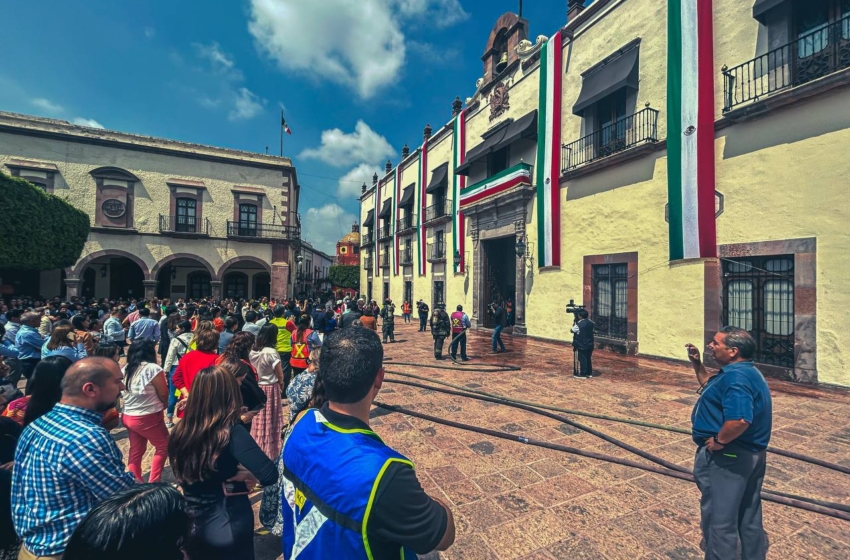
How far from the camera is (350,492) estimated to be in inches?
46.6

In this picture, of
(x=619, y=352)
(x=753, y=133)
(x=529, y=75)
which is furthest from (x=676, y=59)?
(x=619, y=352)

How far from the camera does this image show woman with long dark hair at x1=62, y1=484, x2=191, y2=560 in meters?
1.01

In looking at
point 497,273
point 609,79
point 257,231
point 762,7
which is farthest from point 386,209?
point 762,7

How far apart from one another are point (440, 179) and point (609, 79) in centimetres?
1042

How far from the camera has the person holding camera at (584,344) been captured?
26.7 feet

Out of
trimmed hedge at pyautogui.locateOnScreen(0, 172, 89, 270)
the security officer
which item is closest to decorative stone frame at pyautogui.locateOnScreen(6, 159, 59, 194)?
trimmed hedge at pyautogui.locateOnScreen(0, 172, 89, 270)

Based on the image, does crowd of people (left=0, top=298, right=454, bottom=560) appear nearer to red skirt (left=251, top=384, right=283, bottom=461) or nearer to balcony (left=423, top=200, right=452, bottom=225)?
red skirt (left=251, top=384, right=283, bottom=461)

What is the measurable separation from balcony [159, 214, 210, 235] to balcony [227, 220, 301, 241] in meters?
1.45

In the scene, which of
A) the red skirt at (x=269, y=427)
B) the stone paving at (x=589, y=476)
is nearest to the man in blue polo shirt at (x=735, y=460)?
the stone paving at (x=589, y=476)

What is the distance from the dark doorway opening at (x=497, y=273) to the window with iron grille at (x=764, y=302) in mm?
8931

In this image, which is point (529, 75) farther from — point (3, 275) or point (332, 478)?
point (3, 275)

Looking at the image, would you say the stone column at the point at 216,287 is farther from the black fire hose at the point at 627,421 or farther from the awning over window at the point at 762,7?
the awning over window at the point at 762,7

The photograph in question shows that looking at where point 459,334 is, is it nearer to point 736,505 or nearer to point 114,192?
point 736,505

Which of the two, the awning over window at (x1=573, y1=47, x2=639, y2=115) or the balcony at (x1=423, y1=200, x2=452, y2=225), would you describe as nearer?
the awning over window at (x1=573, y1=47, x2=639, y2=115)
